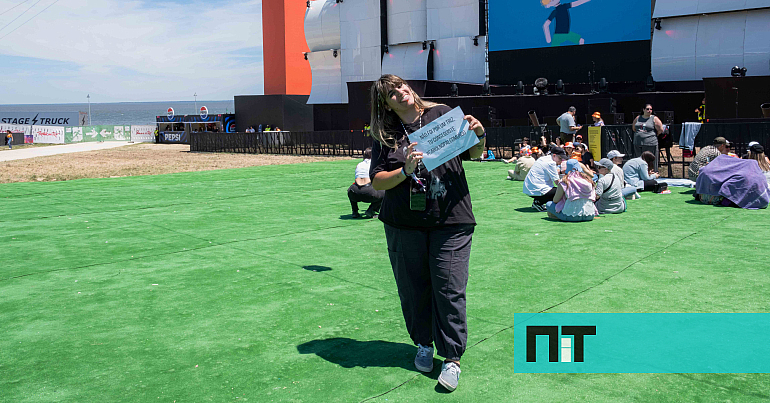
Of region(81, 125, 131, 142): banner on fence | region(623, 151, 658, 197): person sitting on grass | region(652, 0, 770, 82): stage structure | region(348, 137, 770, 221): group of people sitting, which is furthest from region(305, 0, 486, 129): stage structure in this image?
region(81, 125, 131, 142): banner on fence

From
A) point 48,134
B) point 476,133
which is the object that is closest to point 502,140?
point 476,133

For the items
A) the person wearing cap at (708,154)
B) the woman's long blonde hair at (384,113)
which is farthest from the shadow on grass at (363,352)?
the person wearing cap at (708,154)

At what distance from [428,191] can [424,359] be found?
1137 mm

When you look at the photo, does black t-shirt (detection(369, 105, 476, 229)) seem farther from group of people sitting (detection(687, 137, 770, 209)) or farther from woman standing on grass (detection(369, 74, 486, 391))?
group of people sitting (detection(687, 137, 770, 209))

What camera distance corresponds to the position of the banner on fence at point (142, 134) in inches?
2479

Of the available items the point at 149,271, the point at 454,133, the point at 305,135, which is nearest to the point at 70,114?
the point at 305,135

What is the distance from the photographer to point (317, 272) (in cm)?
691

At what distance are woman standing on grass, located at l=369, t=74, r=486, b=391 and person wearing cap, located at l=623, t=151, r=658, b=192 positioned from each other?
10507 mm

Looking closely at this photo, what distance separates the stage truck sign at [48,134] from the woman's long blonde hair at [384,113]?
6341 cm

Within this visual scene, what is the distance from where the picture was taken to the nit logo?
4320mm

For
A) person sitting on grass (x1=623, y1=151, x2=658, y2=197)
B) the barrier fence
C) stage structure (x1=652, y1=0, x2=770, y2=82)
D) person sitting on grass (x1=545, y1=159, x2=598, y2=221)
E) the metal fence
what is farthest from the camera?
the metal fence

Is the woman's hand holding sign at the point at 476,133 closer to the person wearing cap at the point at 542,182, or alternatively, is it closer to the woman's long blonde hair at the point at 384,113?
the woman's long blonde hair at the point at 384,113

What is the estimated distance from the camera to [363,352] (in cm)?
449

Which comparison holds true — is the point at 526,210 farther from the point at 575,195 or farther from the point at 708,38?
the point at 708,38
